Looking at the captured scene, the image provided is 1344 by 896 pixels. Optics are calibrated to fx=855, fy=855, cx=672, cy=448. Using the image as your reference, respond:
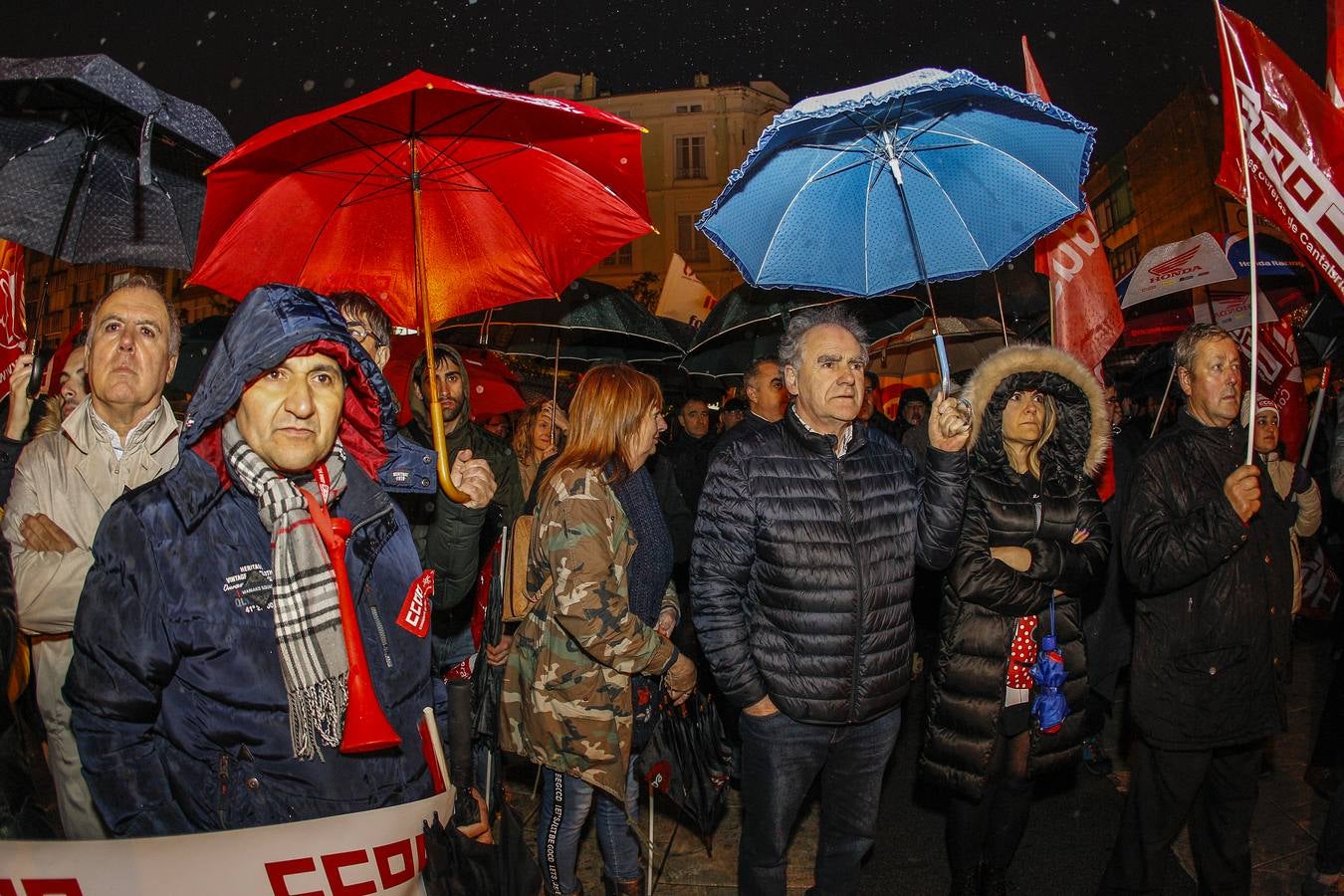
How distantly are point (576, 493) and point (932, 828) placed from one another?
2.96 meters

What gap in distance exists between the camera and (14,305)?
4375 millimetres

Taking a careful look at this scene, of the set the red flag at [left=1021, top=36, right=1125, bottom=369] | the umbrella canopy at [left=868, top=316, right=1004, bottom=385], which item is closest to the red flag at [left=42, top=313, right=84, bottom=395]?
the red flag at [left=1021, top=36, right=1125, bottom=369]

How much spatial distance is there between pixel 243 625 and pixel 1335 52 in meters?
4.71

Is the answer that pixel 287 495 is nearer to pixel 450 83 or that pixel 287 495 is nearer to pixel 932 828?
pixel 450 83

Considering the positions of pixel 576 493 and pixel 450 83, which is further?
pixel 576 493

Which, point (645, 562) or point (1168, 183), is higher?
point (1168, 183)

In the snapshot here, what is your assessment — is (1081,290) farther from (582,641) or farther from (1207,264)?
(582,641)

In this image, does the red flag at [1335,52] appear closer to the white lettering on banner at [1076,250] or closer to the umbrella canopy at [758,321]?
the white lettering on banner at [1076,250]

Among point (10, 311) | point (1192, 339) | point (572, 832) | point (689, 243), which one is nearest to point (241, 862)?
point (572, 832)

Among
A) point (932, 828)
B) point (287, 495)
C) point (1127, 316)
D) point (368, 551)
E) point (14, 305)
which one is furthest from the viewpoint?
point (1127, 316)

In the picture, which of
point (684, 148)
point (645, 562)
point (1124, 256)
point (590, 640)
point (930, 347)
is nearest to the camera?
point (590, 640)

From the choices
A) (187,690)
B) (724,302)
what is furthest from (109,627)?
(724,302)

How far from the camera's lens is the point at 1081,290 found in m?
5.30

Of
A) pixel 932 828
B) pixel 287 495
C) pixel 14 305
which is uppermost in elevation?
pixel 14 305
